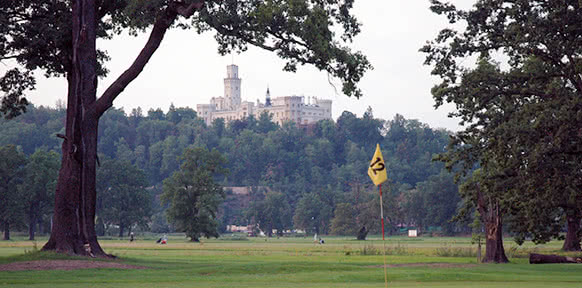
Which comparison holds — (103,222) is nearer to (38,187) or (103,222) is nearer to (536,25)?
(38,187)

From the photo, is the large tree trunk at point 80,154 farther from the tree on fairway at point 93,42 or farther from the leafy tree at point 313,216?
the leafy tree at point 313,216

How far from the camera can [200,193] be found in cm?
11169

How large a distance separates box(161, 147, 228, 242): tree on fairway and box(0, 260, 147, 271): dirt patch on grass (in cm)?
7278

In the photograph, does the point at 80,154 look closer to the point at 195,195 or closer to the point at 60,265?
the point at 60,265

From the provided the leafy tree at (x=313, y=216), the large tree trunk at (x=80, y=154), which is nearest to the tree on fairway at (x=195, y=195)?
the leafy tree at (x=313, y=216)

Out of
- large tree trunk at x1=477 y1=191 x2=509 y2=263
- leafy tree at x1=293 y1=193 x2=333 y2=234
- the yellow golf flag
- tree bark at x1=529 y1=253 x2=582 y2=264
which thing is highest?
leafy tree at x1=293 y1=193 x2=333 y2=234

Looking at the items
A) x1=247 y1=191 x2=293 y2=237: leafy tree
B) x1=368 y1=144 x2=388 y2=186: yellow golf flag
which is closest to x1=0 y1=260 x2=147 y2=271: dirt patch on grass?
x1=368 y1=144 x2=388 y2=186: yellow golf flag

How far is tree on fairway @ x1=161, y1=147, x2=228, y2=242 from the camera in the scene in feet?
353

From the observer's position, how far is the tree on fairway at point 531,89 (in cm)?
3388

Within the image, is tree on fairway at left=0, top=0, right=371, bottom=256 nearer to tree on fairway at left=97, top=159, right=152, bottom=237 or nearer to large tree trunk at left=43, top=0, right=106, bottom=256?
large tree trunk at left=43, top=0, right=106, bottom=256

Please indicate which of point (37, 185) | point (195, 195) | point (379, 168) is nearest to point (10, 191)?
point (37, 185)

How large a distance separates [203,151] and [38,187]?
21178mm

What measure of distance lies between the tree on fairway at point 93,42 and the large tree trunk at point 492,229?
30.1 ft

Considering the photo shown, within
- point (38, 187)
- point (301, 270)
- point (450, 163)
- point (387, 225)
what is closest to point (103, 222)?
point (38, 187)
